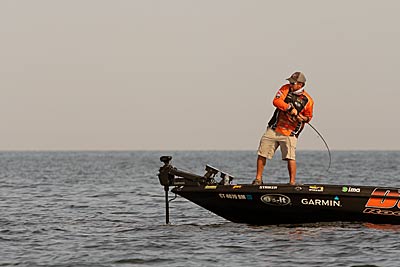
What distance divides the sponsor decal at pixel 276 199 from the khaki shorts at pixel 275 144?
722 mm

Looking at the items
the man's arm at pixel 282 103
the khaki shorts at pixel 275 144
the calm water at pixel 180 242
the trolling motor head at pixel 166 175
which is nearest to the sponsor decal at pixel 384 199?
the calm water at pixel 180 242

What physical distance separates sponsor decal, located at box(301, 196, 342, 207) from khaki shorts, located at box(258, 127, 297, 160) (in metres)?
0.80

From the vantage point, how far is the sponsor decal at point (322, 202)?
15398mm

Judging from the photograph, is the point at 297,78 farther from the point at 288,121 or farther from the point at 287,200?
the point at 287,200

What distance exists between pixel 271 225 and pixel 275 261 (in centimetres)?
310

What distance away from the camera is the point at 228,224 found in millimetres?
16891

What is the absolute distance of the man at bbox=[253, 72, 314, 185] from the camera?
1545cm

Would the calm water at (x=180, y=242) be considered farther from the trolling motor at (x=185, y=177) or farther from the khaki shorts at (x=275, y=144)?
the khaki shorts at (x=275, y=144)

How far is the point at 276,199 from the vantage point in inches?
611

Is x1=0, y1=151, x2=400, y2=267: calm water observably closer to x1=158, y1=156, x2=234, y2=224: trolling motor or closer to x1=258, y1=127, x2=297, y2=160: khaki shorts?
x1=158, y1=156, x2=234, y2=224: trolling motor

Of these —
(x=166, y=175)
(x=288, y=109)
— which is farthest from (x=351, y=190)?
(x=166, y=175)

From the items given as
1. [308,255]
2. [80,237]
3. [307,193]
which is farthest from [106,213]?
[308,255]

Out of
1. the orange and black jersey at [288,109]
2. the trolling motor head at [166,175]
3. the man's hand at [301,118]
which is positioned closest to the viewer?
the orange and black jersey at [288,109]

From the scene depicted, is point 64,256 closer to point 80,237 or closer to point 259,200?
point 80,237
